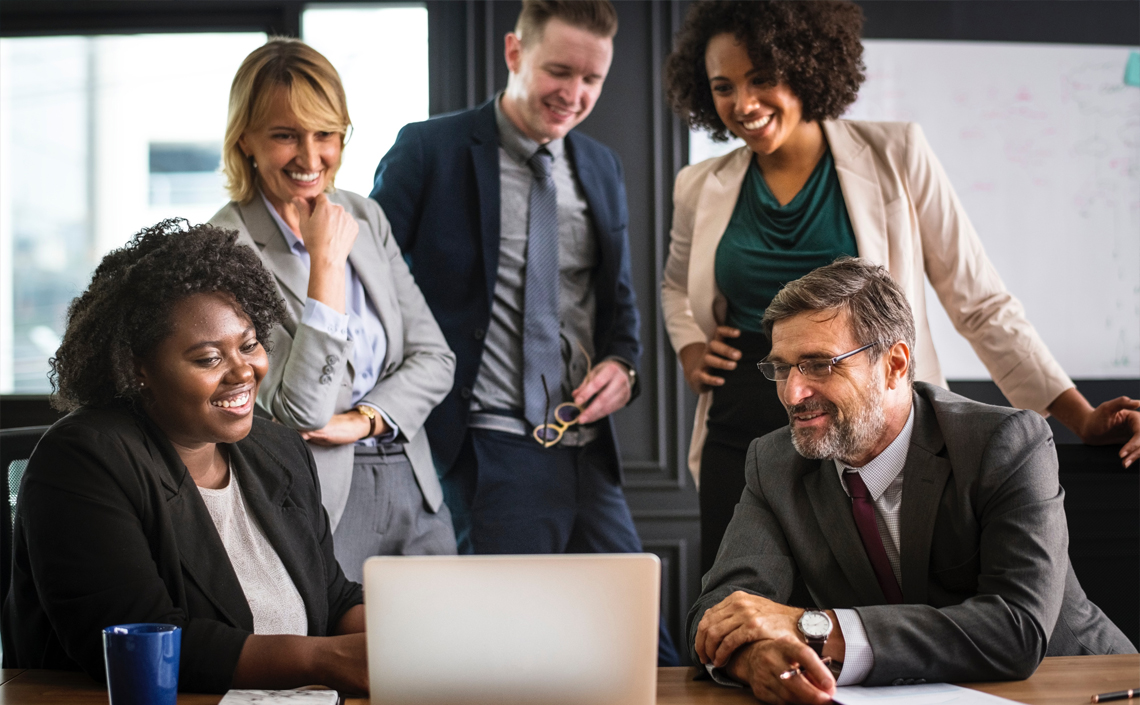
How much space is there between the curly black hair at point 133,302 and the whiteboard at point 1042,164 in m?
1.99

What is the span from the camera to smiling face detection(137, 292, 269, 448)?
5.23 ft

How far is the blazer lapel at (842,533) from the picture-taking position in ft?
5.26

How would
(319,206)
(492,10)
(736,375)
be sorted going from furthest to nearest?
(492,10), (736,375), (319,206)

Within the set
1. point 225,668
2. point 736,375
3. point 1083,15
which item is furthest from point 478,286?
point 1083,15

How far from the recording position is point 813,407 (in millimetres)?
1711

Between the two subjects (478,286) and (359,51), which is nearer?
(478,286)

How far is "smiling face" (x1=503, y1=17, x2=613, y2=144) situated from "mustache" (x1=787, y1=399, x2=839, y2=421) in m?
1.22

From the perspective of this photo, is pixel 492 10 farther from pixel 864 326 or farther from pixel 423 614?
pixel 423 614

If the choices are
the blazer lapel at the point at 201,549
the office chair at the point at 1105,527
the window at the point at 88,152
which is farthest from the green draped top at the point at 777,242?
the window at the point at 88,152

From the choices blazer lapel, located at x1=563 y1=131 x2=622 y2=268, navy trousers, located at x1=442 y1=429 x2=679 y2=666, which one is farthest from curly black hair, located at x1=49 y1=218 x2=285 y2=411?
blazer lapel, located at x1=563 y1=131 x2=622 y2=268

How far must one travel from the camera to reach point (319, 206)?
2.25 metres

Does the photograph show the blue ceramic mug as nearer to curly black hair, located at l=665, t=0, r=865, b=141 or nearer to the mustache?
the mustache

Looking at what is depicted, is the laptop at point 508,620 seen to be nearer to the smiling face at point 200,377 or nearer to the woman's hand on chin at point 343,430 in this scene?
the smiling face at point 200,377

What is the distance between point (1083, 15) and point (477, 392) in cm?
255
